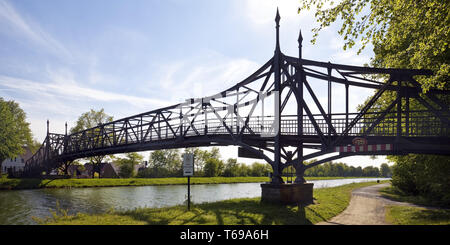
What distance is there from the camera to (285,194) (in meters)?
15.2

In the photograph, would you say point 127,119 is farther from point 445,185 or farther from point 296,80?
point 445,185

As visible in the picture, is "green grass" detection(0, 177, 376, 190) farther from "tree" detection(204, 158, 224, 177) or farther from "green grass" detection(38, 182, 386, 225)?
"green grass" detection(38, 182, 386, 225)

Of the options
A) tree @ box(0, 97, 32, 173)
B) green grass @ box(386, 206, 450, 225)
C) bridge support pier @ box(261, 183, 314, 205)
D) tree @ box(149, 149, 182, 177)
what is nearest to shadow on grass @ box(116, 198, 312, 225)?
bridge support pier @ box(261, 183, 314, 205)

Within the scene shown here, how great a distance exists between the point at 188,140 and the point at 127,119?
12811 mm

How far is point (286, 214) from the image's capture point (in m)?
12.4

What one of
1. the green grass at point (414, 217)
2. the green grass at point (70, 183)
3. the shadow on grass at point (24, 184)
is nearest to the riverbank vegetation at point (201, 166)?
the green grass at point (70, 183)

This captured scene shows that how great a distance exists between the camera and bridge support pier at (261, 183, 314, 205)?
594 inches

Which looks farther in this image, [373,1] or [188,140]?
[188,140]

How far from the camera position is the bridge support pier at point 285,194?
15.1 m

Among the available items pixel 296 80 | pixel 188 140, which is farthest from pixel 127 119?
pixel 296 80

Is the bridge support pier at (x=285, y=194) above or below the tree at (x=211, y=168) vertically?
above

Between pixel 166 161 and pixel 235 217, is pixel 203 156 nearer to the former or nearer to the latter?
pixel 166 161

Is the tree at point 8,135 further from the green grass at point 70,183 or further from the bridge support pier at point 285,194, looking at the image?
the bridge support pier at point 285,194

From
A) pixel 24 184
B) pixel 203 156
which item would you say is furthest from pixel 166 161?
pixel 24 184
